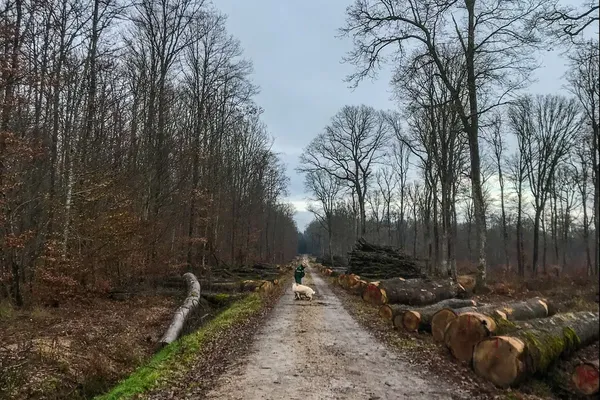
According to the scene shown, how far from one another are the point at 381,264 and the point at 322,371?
62.1 feet

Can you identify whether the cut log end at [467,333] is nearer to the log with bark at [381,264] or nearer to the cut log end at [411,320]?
the cut log end at [411,320]

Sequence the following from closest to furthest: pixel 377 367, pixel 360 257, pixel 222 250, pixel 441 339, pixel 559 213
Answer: pixel 377 367, pixel 441 339, pixel 360 257, pixel 222 250, pixel 559 213

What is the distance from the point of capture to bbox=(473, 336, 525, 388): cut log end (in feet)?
20.1

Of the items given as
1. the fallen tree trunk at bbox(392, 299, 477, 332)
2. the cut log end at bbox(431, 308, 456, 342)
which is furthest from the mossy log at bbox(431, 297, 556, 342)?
the fallen tree trunk at bbox(392, 299, 477, 332)

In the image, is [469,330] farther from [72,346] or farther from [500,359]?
[72,346]

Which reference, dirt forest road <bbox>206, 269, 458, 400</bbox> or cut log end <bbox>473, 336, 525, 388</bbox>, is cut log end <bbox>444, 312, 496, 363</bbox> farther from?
dirt forest road <bbox>206, 269, 458, 400</bbox>

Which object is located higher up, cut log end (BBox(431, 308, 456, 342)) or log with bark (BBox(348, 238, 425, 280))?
log with bark (BBox(348, 238, 425, 280))

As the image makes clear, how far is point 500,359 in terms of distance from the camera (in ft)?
20.7

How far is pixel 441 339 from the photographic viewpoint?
866 centimetres

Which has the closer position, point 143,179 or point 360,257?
point 143,179

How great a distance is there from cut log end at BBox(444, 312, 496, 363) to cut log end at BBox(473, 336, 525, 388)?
62 centimetres

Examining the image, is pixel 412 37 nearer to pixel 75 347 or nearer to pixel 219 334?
pixel 219 334

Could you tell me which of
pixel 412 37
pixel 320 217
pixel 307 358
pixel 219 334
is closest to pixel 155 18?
pixel 412 37

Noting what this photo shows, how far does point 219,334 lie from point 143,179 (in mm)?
11624
